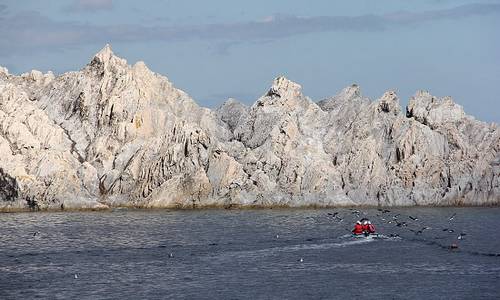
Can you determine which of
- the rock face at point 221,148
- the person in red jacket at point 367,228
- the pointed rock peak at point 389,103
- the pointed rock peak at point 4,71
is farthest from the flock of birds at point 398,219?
the pointed rock peak at point 4,71

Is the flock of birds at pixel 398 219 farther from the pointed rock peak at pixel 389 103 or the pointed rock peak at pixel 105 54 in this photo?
the pointed rock peak at pixel 105 54

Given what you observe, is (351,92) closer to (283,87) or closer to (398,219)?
(283,87)

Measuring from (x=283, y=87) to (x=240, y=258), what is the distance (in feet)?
341

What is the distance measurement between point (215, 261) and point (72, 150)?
84221 millimetres

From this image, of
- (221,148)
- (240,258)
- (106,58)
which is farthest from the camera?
(106,58)

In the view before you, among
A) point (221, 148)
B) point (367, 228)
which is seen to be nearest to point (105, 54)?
point (221, 148)

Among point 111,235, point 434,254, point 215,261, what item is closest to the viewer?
point 215,261

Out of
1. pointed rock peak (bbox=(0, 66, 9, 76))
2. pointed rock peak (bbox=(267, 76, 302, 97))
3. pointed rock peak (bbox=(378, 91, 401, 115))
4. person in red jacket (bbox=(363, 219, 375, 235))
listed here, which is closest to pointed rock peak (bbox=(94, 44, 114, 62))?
pointed rock peak (bbox=(0, 66, 9, 76))

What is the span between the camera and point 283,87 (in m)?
185

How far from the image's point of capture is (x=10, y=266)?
259ft

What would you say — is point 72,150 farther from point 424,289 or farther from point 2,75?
point 424,289

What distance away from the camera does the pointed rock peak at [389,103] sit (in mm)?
181875

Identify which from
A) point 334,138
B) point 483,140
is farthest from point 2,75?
point 483,140

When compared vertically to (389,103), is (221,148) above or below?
below
